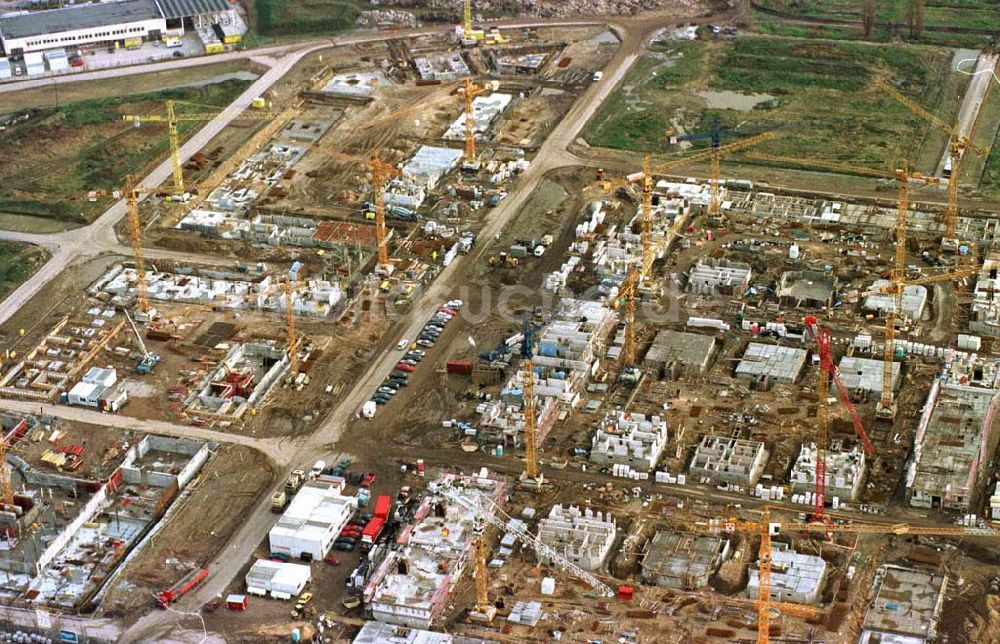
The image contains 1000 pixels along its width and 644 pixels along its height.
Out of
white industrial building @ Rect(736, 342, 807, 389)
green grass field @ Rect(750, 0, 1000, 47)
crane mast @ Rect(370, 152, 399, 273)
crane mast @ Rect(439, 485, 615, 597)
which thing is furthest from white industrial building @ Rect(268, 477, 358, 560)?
green grass field @ Rect(750, 0, 1000, 47)

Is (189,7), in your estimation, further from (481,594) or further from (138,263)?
(481,594)

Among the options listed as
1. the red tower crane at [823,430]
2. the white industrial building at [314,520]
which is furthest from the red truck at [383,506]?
the red tower crane at [823,430]

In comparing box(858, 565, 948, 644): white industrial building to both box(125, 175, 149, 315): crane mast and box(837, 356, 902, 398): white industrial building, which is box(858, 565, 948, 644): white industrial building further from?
box(125, 175, 149, 315): crane mast

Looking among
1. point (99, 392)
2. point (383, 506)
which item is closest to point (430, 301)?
point (99, 392)

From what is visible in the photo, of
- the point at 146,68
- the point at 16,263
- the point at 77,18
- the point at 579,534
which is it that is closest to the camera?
the point at 579,534

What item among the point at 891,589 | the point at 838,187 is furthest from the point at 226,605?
the point at 838,187

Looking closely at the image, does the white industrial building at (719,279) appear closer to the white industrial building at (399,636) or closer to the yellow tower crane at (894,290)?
the yellow tower crane at (894,290)

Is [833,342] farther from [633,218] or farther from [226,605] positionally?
[226,605]
